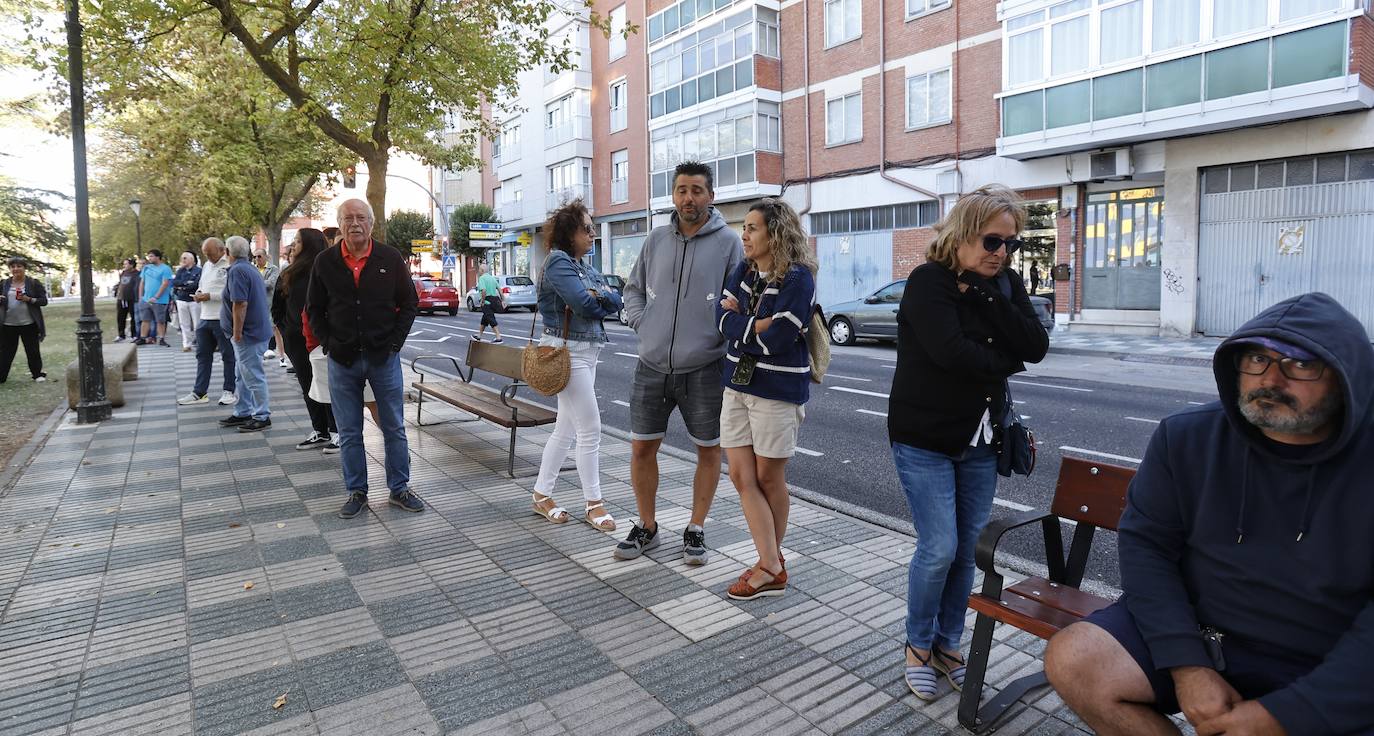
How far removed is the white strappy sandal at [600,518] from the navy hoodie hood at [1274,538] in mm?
3143

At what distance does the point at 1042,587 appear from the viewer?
2.83 metres

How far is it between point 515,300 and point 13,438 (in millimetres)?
26075

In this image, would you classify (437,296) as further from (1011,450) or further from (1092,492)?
(1092,492)

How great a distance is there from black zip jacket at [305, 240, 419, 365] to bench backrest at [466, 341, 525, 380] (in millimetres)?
1423

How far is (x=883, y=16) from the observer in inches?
910

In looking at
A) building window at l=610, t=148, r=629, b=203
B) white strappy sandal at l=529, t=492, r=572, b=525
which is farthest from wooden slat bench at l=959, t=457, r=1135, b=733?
building window at l=610, t=148, r=629, b=203

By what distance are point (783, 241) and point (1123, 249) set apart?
59.1ft

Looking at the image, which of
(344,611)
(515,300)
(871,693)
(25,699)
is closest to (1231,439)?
(871,693)

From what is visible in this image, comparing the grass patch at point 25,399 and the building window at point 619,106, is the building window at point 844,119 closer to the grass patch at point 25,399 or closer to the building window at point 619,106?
the building window at point 619,106

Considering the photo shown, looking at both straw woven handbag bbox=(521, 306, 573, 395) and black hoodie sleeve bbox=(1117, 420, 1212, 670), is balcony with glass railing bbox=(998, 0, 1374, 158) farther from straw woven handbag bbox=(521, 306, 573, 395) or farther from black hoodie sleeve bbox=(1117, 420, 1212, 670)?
black hoodie sleeve bbox=(1117, 420, 1212, 670)

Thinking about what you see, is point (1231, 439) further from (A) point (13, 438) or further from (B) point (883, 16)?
(B) point (883, 16)

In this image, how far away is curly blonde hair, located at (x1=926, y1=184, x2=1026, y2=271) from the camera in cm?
274

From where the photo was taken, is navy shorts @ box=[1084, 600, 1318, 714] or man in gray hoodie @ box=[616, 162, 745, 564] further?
man in gray hoodie @ box=[616, 162, 745, 564]

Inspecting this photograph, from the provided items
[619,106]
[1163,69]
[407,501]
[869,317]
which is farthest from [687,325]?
[619,106]
